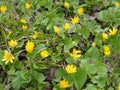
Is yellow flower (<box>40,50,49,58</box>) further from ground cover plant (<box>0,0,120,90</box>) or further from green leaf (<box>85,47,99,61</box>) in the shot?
green leaf (<box>85,47,99,61</box>)

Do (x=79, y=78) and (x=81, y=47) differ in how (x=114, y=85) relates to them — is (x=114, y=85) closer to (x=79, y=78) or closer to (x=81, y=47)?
(x=79, y=78)

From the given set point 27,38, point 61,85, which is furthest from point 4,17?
point 61,85

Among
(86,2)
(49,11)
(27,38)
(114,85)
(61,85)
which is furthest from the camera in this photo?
(86,2)

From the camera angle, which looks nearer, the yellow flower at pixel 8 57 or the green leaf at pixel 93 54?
the yellow flower at pixel 8 57

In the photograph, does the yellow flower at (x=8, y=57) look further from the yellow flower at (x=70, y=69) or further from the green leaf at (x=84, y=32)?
the green leaf at (x=84, y=32)

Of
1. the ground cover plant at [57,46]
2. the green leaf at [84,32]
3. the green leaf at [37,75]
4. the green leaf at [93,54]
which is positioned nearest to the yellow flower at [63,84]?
the ground cover plant at [57,46]

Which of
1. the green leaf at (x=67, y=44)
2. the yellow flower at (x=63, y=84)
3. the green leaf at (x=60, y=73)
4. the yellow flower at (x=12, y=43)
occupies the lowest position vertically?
the yellow flower at (x=63, y=84)

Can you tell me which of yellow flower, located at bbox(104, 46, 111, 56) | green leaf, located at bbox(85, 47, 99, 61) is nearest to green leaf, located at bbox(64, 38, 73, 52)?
green leaf, located at bbox(85, 47, 99, 61)

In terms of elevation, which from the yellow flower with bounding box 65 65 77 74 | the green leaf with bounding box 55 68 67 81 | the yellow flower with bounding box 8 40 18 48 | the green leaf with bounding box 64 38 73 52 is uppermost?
the yellow flower with bounding box 8 40 18 48
